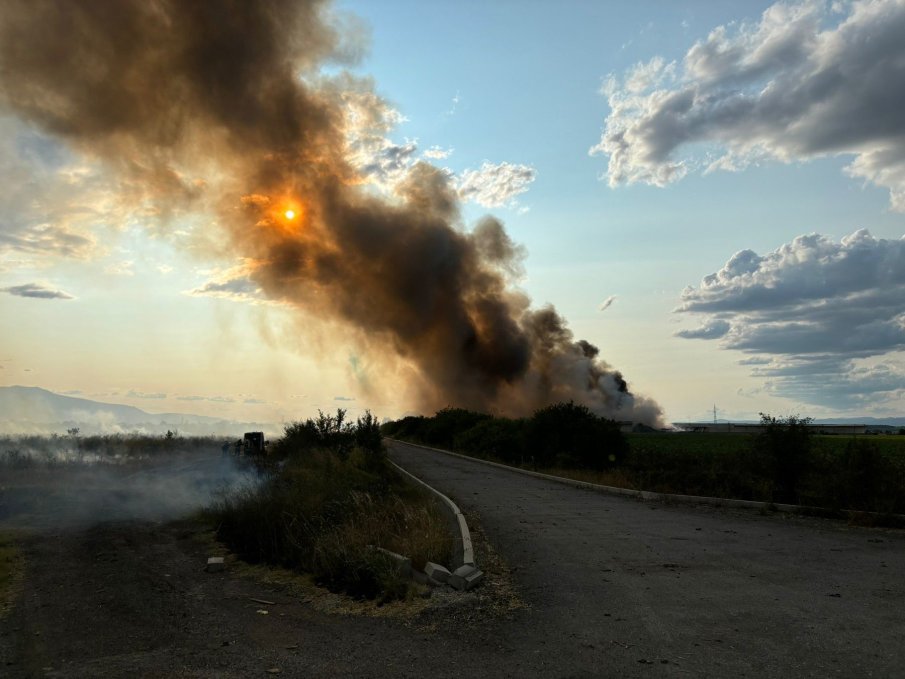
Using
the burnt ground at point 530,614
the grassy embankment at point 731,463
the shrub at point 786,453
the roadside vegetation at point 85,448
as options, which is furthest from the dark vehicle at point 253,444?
the shrub at point 786,453

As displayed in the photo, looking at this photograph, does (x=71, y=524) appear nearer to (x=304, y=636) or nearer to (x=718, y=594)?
(x=304, y=636)

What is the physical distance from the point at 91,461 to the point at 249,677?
95.1 ft

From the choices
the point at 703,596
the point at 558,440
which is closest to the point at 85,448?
the point at 558,440

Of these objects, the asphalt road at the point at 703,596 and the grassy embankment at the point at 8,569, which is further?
the grassy embankment at the point at 8,569

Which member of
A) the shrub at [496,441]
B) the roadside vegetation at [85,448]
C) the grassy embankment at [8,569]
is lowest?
the grassy embankment at [8,569]

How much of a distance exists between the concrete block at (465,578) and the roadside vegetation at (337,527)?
594mm

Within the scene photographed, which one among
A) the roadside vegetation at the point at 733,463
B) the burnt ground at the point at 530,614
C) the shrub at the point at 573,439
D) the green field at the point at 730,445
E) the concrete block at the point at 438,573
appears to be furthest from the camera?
the shrub at the point at 573,439

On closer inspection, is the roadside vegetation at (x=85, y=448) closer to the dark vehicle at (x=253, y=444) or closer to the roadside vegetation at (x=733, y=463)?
the dark vehicle at (x=253, y=444)

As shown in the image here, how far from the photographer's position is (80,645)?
6797 mm

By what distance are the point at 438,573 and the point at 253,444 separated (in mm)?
21874

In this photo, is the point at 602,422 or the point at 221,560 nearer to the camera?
the point at 221,560

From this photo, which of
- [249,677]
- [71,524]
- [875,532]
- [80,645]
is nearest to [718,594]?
[249,677]

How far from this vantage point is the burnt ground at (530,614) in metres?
5.57

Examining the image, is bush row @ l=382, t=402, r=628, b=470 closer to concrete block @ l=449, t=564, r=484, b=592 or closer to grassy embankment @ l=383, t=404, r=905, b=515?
grassy embankment @ l=383, t=404, r=905, b=515
